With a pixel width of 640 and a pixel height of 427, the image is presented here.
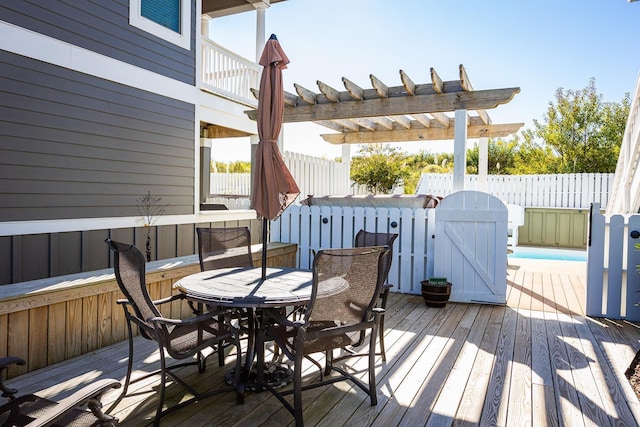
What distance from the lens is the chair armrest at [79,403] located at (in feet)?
4.60

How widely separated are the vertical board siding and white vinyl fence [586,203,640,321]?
6.30 feet

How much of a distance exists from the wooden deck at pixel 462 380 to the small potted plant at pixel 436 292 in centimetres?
31

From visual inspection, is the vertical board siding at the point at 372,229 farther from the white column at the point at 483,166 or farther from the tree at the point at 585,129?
the tree at the point at 585,129

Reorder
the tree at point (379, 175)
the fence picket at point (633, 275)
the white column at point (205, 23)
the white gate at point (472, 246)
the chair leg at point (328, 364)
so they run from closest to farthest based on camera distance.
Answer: the chair leg at point (328, 364) → the fence picket at point (633, 275) → the white gate at point (472, 246) → the white column at point (205, 23) → the tree at point (379, 175)

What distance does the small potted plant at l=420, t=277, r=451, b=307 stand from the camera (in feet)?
17.7

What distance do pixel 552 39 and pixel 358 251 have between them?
15.5 meters

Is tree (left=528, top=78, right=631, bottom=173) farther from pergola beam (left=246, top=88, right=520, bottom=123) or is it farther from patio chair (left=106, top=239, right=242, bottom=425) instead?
patio chair (left=106, top=239, right=242, bottom=425)

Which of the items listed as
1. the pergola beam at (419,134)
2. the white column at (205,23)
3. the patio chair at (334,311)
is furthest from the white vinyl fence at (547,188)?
the patio chair at (334,311)

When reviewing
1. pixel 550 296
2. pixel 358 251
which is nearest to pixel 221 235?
pixel 358 251

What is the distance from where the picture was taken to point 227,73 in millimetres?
7852

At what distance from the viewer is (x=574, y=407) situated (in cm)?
281

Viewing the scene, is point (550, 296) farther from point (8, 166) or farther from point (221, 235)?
point (8, 166)

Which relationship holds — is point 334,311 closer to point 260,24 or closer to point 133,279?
point 133,279

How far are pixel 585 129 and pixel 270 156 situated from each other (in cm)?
1751
